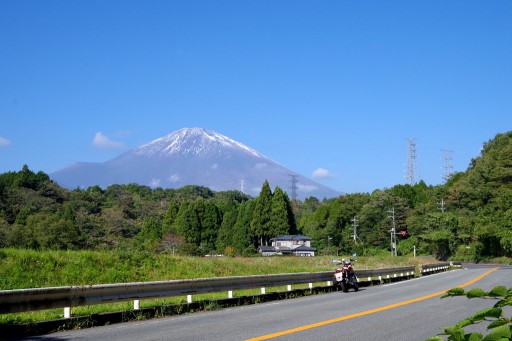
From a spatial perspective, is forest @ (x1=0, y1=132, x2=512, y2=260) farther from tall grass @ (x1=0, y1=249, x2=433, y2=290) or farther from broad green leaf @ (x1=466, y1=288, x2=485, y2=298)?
broad green leaf @ (x1=466, y1=288, x2=485, y2=298)

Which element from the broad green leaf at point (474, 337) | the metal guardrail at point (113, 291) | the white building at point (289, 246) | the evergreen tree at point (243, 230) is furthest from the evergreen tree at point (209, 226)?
the broad green leaf at point (474, 337)

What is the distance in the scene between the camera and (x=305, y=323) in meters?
12.3

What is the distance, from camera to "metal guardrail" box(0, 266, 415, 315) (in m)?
10.7

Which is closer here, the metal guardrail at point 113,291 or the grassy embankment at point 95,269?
the metal guardrail at point 113,291

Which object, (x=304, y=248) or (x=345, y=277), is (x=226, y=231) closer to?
(x=304, y=248)

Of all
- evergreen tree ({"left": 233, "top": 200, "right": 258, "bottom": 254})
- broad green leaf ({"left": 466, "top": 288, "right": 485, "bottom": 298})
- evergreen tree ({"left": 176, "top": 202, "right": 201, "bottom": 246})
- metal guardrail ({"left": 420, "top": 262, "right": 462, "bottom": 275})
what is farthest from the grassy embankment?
evergreen tree ({"left": 233, "top": 200, "right": 258, "bottom": 254})

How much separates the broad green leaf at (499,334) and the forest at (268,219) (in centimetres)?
4880

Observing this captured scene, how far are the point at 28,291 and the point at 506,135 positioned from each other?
384 feet

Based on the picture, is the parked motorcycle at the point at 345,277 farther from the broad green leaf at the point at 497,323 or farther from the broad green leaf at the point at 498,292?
the broad green leaf at the point at 497,323

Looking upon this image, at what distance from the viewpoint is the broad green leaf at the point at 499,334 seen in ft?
7.00

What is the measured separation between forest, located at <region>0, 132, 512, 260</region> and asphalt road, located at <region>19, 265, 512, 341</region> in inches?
1441

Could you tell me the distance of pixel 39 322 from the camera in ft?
35.9

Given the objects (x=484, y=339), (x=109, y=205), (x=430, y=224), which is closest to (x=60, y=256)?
(x=484, y=339)

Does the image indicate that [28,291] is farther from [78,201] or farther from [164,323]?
[78,201]
